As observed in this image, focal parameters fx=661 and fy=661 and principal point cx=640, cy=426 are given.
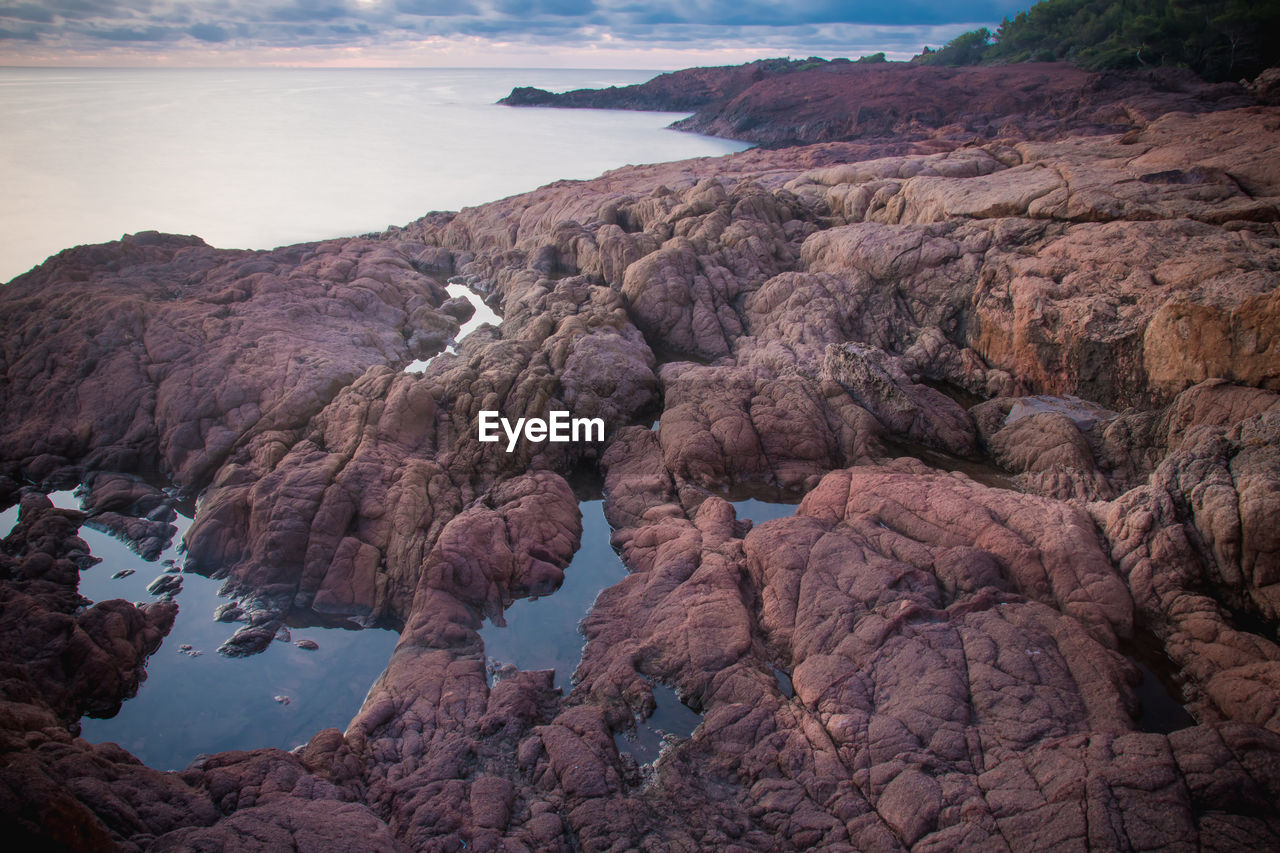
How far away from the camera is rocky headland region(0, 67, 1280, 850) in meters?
5.72

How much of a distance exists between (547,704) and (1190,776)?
5.84 m

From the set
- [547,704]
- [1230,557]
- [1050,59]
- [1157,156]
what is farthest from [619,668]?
[1050,59]

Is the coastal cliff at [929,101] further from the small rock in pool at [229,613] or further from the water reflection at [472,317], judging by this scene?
the small rock in pool at [229,613]

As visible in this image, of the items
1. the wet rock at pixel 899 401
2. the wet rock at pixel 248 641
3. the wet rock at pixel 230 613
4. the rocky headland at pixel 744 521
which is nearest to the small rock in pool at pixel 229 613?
the wet rock at pixel 230 613

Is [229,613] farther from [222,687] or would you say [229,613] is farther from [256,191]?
[256,191]

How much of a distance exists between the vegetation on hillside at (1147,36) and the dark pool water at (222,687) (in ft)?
133

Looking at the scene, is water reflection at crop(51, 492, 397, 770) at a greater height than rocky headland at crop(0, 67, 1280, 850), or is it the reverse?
rocky headland at crop(0, 67, 1280, 850)

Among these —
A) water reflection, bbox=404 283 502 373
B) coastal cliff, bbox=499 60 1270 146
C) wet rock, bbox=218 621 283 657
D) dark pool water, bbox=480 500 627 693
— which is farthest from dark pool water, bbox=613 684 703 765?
coastal cliff, bbox=499 60 1270 146

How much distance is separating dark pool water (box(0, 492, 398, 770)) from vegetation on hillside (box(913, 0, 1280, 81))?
40490mm

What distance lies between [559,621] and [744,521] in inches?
125

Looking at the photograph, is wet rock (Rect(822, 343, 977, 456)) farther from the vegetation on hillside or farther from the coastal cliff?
the vegetation on hillside

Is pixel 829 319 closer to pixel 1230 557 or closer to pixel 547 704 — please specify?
pixel 1230 557

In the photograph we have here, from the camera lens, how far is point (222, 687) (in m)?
7.96

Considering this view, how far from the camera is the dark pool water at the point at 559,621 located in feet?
27.1
